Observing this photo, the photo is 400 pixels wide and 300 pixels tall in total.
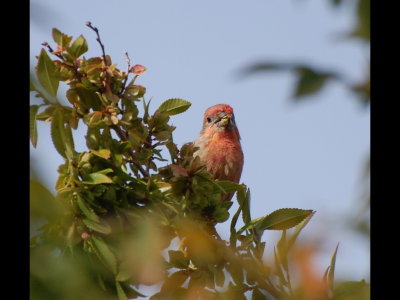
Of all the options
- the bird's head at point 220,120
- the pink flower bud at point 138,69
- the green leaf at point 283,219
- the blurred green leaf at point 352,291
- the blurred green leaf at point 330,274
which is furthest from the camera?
the bird's head at point 220,120

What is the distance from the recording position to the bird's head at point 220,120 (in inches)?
305

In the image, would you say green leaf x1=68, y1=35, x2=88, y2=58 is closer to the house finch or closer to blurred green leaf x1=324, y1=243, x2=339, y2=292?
blurred green leaf x1=324, y1=243, x2=339, y2=292

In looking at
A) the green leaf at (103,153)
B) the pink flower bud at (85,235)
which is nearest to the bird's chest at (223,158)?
the green leaf at (103,153)

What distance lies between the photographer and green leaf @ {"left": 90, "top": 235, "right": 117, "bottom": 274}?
6.08ft

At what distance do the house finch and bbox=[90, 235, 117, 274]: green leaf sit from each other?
16.5 ft

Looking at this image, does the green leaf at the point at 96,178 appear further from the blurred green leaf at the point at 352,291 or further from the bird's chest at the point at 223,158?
the bird's chest at the point at 223,158

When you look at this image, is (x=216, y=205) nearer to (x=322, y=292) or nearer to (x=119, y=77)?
(x=119, y=77)

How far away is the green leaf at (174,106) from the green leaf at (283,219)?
31.6 inches

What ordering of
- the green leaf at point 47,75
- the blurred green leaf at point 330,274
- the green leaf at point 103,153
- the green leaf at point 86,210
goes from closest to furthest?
the blurred green leaf at point 330,274
the green leaf at point 86,210
the green leaf at point 47,75
the green leaf at point 103,153

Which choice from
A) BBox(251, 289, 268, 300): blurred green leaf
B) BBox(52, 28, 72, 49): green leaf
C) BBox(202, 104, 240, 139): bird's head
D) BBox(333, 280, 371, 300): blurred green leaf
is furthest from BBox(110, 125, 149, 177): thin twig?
BBox(202, 104, 240, 139): bird's head

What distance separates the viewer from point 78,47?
8.89ft

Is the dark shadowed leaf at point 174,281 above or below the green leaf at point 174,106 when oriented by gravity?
below
